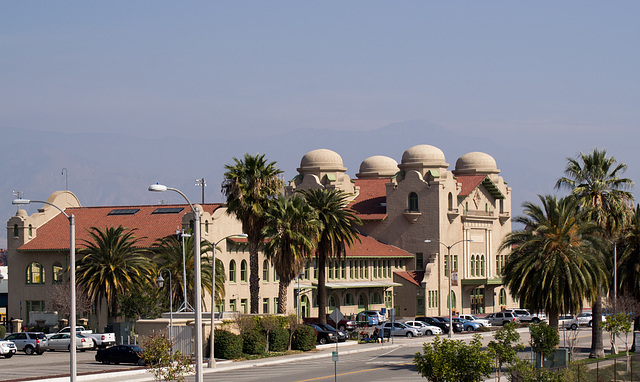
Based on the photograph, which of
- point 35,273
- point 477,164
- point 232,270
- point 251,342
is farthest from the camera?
point 477,164

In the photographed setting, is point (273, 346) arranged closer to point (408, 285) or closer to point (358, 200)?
point (408, 285)

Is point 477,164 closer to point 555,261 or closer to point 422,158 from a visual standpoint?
point 422,158

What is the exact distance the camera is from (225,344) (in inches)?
2131

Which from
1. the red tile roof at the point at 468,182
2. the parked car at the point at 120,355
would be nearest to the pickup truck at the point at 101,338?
the parked car at the point at 120,355

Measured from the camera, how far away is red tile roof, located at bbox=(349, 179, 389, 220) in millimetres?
106812

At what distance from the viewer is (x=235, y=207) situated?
63250 millimetres

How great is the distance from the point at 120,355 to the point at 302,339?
1284 cm

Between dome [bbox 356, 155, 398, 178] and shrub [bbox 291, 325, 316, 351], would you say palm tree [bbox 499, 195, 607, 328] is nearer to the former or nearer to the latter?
shrub [bbox 291, 325, 316, 351]

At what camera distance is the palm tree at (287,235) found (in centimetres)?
A: 6341

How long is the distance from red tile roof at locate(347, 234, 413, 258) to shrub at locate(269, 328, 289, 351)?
33.7 metres

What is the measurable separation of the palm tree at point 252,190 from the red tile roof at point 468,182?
46.7 m

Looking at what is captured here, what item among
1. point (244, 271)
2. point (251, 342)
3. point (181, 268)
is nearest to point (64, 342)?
point (181, 268)

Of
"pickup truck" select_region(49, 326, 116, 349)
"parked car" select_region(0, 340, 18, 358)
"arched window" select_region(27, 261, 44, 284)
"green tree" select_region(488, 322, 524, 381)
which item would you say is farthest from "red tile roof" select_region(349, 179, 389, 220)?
"green tree" select_region(488, 322, 524, 381)

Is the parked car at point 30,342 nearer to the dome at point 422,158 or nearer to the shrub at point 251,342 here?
the shrub at point 251,342
